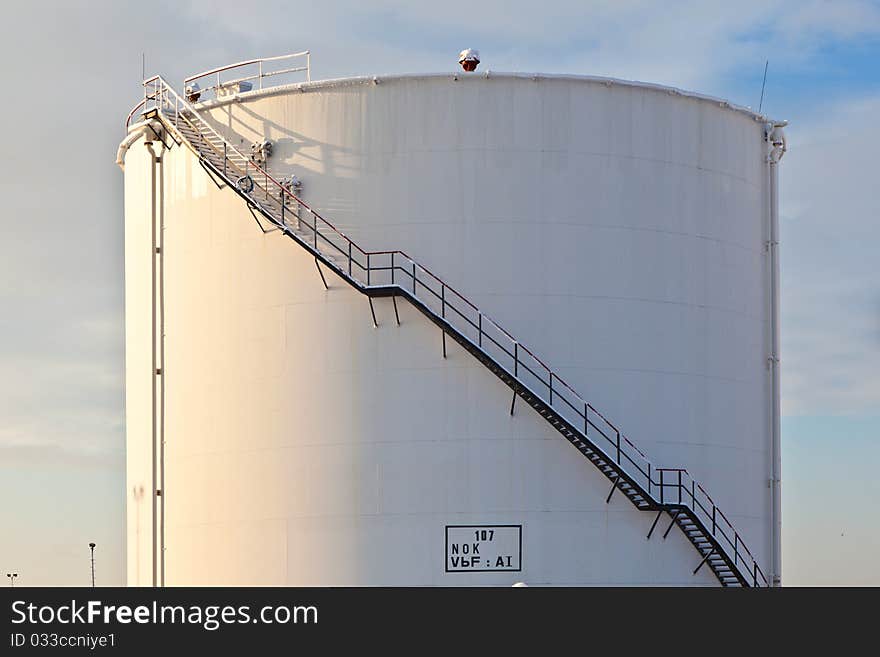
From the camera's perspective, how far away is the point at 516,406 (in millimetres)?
42219

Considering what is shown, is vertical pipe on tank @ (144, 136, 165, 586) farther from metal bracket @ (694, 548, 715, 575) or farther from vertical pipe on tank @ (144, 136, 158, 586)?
metal bracket @ (694, 548, 715, 575)

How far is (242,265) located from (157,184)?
349cm

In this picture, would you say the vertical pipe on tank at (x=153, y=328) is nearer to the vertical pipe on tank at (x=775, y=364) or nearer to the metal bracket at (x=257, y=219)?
the metal bracket at (x=257, y=219)

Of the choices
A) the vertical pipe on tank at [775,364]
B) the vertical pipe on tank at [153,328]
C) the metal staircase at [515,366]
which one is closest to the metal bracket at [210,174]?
the metal staircase at [515,366]

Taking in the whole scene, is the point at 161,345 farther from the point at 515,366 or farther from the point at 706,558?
the point at 706,558

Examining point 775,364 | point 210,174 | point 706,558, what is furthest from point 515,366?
point 210,174

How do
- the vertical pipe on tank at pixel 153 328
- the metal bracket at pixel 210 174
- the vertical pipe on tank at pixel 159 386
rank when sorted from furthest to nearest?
the vertical pipe on tank at pixel 153 328 < the vertical pipe on tank at pixel 159 386 < the metal bracket at pixel 210 174

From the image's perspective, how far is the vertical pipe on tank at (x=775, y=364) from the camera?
45.3 meters

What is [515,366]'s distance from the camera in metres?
42.1

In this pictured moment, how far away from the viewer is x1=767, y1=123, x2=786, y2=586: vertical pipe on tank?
4534cm

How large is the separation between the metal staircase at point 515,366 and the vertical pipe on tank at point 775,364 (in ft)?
4.95

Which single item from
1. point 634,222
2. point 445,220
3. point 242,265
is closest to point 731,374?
point 634,222

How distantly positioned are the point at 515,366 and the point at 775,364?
6804 mm

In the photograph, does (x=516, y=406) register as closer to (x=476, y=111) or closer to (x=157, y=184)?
(x=476, y=111)
